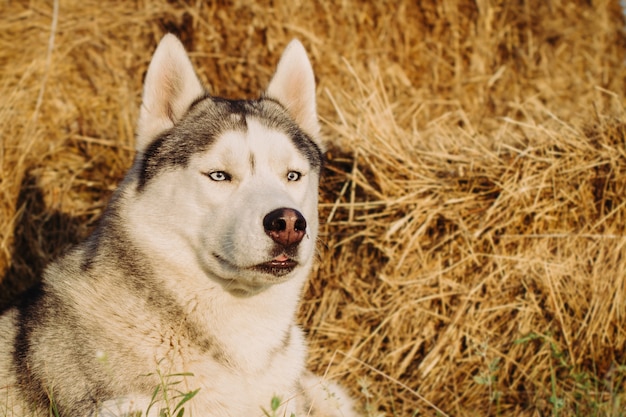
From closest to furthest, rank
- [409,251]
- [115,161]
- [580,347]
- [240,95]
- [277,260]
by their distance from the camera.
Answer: [277,260], [580,347], [409,251], [115,161], [240,95]

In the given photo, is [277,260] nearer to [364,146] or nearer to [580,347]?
[364,146]

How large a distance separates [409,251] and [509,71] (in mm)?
2959

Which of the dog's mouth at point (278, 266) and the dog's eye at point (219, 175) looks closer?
the dog's mouth at point (278, 266)

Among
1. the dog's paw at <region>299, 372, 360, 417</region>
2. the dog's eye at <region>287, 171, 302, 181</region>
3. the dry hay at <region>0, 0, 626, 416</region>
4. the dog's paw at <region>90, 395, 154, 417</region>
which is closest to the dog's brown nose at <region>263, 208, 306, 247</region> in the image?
the dog's eye at <region>287, 171, 302, 181</region>

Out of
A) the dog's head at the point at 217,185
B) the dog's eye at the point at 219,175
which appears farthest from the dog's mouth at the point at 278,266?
the dog's eye at the point at 219,175

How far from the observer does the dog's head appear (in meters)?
3.17

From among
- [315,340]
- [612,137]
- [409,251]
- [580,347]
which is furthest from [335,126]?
[580,347]

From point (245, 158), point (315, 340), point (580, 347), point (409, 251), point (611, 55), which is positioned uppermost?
point (245, 158)

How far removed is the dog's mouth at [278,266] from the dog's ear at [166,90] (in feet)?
2.96

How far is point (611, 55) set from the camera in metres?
7.32

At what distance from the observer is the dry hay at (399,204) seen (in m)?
4.43

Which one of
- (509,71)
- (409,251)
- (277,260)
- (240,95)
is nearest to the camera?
→ (277,260)

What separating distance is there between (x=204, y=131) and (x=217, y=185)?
330 millimetres

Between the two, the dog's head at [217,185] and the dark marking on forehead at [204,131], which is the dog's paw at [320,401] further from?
the dark marking on forehead at [204,131]
